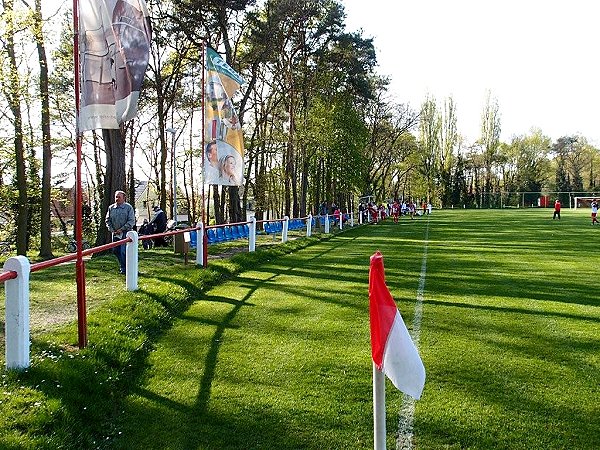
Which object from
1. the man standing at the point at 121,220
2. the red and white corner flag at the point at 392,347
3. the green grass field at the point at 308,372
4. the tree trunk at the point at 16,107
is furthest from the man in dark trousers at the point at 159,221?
the red and white corner flag at the point at 392,347

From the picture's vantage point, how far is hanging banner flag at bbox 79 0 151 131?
20.5ft

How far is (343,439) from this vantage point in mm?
4242

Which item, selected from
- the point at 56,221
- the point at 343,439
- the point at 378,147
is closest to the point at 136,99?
the point at 343,439

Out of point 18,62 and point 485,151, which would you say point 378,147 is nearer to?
point 485,151

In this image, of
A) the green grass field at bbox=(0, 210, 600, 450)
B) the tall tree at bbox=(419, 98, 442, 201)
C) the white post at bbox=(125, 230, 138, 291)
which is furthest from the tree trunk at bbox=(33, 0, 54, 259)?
the tall tree at bbox=(419, 98, 442, 201)

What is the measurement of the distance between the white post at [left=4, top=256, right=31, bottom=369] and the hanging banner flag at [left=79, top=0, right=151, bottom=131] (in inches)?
75.0

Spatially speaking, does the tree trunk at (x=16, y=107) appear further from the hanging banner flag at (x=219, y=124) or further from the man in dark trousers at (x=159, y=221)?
the hanging banner flag at (x=219, y=124)

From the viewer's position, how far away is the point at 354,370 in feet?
19.5

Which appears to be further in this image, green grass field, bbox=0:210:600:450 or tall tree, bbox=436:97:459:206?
tall tree, bbox=436:97:459:206

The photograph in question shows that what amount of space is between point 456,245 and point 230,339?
17.2 m

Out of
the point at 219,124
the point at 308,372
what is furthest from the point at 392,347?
the point at 219,124

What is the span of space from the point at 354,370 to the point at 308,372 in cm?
50

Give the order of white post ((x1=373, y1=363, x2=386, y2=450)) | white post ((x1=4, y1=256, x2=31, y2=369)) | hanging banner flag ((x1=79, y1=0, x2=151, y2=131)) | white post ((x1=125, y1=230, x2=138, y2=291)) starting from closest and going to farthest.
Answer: white post ((x1=373, y1=363, x2=386, y2=450))
white post ((x1=4, y1=256, x2=31, y2=369))
hanging banner flag ((x1=79, y1=0, x2=151, y2=131))
white post ((x1=125, y1=230, x2=138, y2=291))

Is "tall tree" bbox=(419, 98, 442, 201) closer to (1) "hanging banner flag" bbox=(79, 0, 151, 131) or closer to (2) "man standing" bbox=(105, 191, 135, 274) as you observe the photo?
(2) "man standing" bbox=(105, 191, 135, 274)
